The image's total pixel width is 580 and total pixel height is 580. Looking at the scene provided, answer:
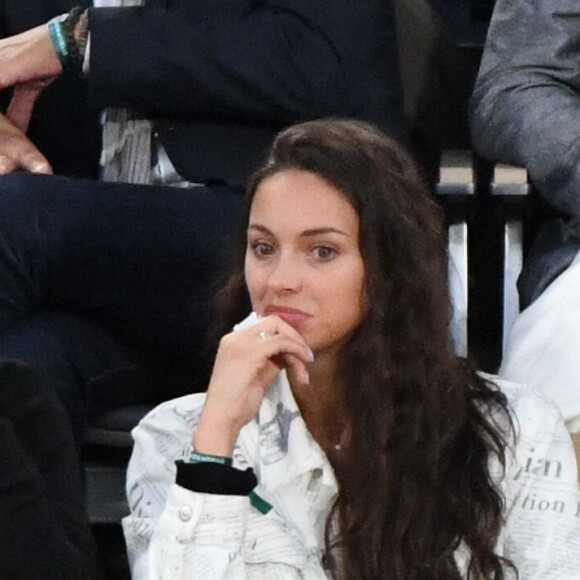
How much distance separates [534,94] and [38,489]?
0.92 meters

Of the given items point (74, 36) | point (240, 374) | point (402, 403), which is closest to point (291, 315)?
point (240, 374)

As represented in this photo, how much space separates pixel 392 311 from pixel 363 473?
0.18 m

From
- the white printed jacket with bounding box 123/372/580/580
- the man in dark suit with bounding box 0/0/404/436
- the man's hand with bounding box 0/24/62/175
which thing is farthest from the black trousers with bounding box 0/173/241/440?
the white printed jacket with bounding box 123/372/580/580

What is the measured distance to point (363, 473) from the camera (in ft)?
5.60

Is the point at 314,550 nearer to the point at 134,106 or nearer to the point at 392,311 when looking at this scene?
the point at 392,311

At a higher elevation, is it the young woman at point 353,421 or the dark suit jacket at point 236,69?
the dark suit jacket at point 236,69

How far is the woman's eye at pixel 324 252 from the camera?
1.67 metres

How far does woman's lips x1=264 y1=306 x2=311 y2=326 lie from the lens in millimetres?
1641

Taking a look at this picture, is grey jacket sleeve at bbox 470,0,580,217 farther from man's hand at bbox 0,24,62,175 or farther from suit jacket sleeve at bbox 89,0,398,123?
man's hand at bbox 0,24,62,175

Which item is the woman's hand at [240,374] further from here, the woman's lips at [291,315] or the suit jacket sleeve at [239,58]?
the suit jacket sleeve at [239,58]

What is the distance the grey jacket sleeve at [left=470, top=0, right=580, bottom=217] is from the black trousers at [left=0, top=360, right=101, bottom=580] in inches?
29.6

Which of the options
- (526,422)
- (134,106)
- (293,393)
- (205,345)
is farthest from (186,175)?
(526,422)

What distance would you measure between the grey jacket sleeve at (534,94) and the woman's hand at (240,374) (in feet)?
1.83

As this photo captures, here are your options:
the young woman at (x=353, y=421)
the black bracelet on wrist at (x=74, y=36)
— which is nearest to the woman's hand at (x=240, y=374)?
the young woman at (x=353, y=421)
